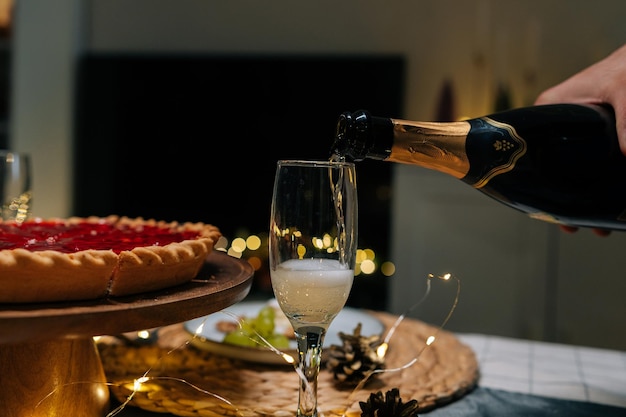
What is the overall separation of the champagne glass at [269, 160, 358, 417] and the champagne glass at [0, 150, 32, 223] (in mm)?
696

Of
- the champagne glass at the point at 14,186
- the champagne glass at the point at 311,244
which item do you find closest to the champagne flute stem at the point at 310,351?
the champagne glass at the point at 311,244

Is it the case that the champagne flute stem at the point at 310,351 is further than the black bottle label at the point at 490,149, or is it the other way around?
the black bottle label at the point at 490,149

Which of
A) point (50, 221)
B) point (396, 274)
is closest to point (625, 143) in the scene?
point (50, 221)

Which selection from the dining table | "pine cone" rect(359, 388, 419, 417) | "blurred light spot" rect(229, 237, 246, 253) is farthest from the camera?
"blurred light spot" rect(229, 237, 246, 253)

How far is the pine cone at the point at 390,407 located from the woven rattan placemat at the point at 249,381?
61mm

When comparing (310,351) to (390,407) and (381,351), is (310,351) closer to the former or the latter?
(390,407)

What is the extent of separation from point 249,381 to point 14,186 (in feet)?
2.02

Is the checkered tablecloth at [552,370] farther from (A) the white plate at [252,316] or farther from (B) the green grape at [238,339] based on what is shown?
(B) the green grape at [238,339]

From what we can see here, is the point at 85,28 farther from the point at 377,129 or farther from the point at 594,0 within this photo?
the point at 377,129

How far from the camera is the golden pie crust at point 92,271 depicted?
0.60 m

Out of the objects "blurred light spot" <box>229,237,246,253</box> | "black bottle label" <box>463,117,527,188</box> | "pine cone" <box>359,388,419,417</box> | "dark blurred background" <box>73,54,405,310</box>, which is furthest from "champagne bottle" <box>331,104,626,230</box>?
"blurred light spot" <box>229,237,246,253</box>

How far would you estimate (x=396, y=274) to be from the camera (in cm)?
309

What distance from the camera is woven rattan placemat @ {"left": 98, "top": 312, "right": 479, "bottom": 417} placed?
756 millimetres

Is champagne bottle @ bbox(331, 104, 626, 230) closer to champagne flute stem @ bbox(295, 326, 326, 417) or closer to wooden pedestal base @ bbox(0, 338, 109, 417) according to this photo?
champagne flute stem @ bbox(295, 326, 326, 417)
